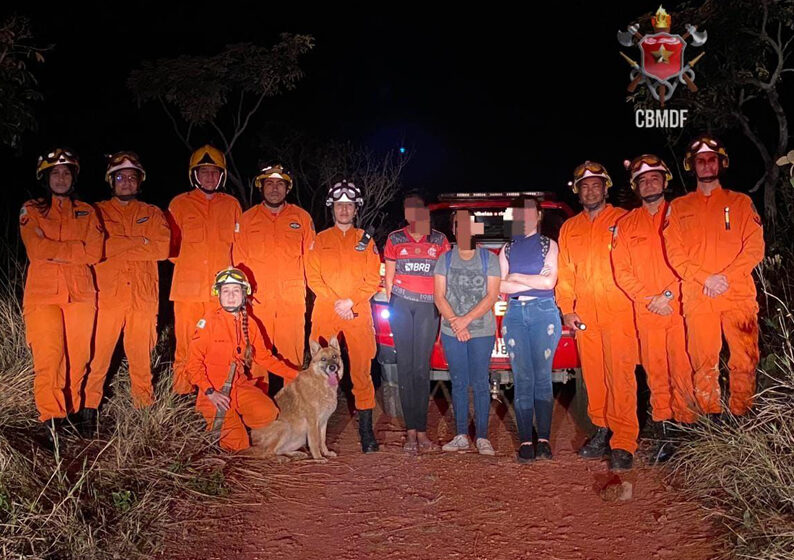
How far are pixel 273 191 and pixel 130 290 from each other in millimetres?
1479

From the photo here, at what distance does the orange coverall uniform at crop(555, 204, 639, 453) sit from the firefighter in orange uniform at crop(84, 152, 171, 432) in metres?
3.41

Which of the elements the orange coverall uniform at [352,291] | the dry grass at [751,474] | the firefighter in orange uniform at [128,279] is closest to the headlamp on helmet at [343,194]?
the orange coverall uniform at [352,291]

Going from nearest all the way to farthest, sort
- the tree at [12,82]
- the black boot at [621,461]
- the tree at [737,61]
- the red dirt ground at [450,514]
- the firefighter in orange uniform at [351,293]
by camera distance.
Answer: the red dirt ground at [450,514]
the black boot at [621,461]
the firefighter in orange uniform at [351,293]
the tree at [12,82]
the tree at [737,61]

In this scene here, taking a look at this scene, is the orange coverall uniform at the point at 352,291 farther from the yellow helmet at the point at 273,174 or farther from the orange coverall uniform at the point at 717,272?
the orange coverall uniform at the point at 717,272

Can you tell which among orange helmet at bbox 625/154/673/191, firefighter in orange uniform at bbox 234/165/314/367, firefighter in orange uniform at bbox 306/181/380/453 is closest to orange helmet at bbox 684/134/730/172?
orange helmet at bbox 625/154/673/191

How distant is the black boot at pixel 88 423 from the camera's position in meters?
5.54

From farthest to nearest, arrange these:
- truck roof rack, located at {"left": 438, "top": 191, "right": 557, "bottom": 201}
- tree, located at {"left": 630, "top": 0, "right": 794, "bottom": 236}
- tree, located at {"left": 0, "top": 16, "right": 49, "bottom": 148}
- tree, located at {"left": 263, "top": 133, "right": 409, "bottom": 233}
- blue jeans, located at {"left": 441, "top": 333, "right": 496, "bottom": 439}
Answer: tree, located at {"left": 263, "top": 133, "right": 409, "bottom": 233} → tree, located at {"left": 630, "top": 0, "right": 794, "bottom": 236} → truck roof rack, located at {"left": 438, "top": 191, "right": 557, "bottom": 201} → tree, located at {"left": 0, "top": 16, "right": 49, "bottom": 148} → blue jeans, located at {"left": 441, "top": 333, "right": 496, "bottom": 439}

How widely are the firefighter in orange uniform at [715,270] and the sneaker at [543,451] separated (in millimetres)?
1182

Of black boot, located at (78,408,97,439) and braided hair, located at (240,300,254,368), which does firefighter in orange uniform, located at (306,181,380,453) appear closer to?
braided hair, located at (240,300,254,368)

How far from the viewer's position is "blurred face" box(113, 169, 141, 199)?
6.02 metres

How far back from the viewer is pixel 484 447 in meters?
5.62

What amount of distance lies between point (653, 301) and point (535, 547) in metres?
2.25

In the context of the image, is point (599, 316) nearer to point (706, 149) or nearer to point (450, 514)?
point (706, 149)

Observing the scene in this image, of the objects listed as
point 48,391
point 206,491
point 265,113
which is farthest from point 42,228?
point 265,113
